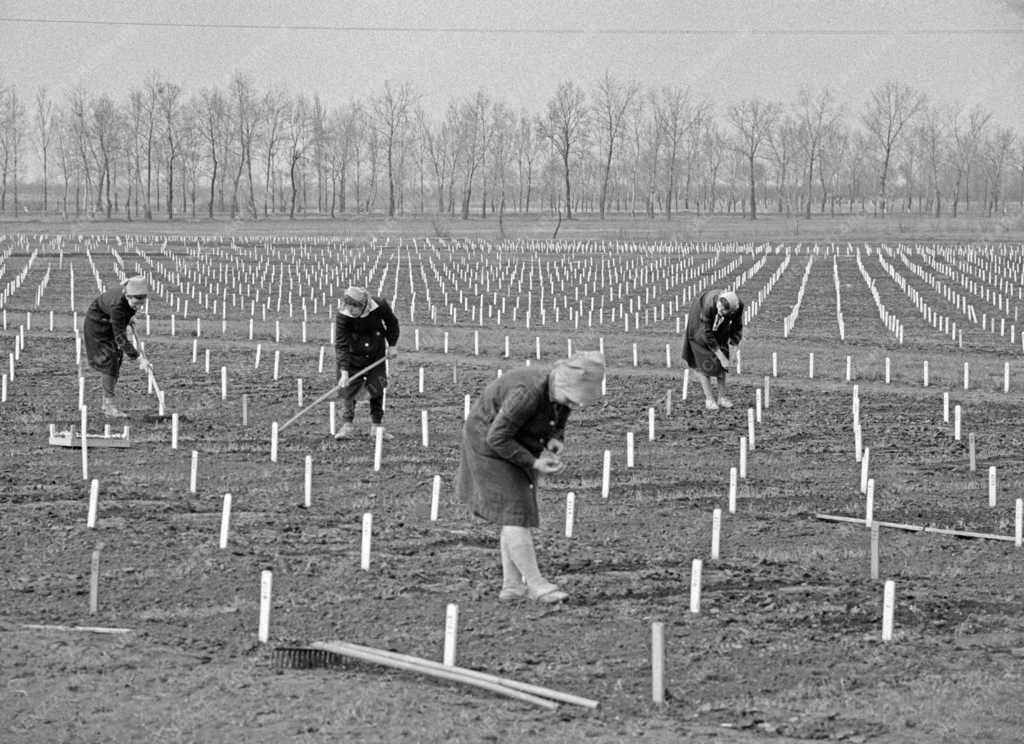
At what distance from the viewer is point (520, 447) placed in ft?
29.6

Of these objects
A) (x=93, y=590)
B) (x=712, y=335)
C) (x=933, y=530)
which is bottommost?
(x=93, y=590)

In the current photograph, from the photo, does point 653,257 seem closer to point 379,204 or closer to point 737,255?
point 737,255

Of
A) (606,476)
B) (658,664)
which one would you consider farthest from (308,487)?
(658,664)

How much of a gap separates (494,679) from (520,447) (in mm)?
1701

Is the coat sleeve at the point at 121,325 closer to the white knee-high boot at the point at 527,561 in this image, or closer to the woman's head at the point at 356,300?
the woman's head at the point at 356,300

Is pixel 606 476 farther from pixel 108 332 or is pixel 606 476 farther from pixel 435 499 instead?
pixel 108 332

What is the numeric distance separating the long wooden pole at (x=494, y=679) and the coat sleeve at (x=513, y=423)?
1.37 m

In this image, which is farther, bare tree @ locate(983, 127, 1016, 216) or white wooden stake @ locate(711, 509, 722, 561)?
bare tree @ locate(983, 127, 1016, 216)

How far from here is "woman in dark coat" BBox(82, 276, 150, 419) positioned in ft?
56.0

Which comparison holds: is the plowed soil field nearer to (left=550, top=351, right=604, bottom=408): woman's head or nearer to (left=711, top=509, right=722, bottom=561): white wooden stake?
(left=711, top=509, right=722, bottom=561): white wooden stake

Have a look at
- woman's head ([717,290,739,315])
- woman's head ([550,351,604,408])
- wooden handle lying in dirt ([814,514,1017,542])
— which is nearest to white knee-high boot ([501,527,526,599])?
woman's head ([550,351,604,408])

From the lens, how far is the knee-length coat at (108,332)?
56.1ft

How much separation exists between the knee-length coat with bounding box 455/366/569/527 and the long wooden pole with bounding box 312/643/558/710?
137 centimetres

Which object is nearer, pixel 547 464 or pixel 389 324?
pixel 547 464
